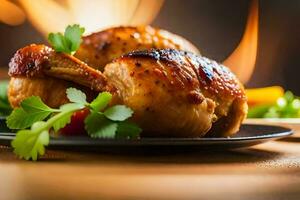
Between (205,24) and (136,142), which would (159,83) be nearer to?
(136,142)

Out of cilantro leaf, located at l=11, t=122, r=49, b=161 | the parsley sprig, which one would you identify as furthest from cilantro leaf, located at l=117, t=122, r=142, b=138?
cilantro leaf, located at l=11, t=122, r=49, b=161

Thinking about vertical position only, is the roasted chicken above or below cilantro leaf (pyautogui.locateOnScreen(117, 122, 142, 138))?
above

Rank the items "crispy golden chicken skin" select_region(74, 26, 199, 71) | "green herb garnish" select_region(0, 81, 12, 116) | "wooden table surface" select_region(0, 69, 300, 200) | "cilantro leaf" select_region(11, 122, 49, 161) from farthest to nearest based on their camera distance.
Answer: "green herb garnish" select_region(0, 81, 12, 116)
"crispy golden chicken skin" select_region(74, 26, 199, 71)
"cilantro leaf" select_region(11, 122, 49, 161)
"wooden table surface" select_region(0, 69, 300, 200)

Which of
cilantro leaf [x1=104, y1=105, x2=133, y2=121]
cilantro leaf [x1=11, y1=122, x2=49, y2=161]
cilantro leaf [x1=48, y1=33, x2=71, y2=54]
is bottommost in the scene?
cilantro leaf [x1=11, y1=122, x2=49, y2=161]

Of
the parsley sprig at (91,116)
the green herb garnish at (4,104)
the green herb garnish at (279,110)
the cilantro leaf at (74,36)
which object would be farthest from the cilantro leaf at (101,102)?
the green herb garnish at (279,110)

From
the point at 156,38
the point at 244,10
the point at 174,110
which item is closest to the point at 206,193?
the point at 174,110

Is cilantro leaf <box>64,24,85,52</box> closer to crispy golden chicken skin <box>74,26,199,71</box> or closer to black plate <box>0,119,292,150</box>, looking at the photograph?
black plate <box>0,119,292,150</box>

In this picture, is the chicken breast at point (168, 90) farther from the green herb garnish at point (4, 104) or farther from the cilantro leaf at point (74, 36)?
the green herb garnish at point (4, 104)
